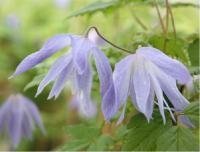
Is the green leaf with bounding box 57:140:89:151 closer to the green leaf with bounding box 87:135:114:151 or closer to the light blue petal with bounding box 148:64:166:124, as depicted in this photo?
the green leaf with bounding box 87:135:114:151

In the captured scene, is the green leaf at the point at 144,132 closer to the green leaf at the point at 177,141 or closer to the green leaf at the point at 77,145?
the green leaf at the point at 177,141

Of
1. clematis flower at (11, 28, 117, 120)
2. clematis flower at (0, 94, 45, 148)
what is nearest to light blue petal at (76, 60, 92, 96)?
clematis flower at (11, 28, 117, 120)

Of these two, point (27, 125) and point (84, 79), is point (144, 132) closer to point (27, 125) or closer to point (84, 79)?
point (84, 79)

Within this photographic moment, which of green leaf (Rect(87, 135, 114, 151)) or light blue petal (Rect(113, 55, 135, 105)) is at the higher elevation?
light blue petal (Rect(113, 55, 135, 105))

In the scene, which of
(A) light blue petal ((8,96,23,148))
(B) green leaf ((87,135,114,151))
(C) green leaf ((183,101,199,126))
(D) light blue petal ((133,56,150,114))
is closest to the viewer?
(D) light blue petal ((133,56,150,114))

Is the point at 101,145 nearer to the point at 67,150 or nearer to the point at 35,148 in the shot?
the point at 67,150

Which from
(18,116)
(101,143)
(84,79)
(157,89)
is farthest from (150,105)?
(18,116)

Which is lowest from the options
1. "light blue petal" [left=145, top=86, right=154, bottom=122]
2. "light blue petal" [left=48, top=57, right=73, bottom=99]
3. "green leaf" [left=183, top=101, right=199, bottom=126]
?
"green leaf" [left=183, top=101, right=199, bottom=126]

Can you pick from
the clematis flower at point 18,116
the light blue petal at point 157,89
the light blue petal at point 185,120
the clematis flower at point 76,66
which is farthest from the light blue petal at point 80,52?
the clematis flower at point 18,116
